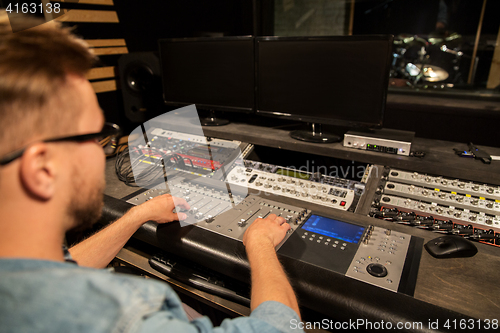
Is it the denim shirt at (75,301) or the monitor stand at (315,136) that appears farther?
the monitor stand at (315,136)

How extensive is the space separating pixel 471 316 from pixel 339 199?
56cm

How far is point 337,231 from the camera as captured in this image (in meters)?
1.03

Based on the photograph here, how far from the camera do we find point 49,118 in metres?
0.46

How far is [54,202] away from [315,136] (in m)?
1.15

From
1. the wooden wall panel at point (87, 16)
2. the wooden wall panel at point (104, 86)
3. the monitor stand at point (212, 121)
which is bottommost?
the monitor stand at point (212, 121)

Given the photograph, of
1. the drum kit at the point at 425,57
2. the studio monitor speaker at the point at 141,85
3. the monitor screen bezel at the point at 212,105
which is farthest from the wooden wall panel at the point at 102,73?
the drum kit at the point at 425,57

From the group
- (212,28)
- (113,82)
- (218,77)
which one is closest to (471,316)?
(218,77)

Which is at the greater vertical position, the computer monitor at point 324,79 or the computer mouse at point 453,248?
the computer monitor at point 324,79

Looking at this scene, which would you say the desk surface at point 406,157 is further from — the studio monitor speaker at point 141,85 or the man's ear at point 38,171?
the man's ear at point 38,171

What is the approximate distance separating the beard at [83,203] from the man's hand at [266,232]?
0.43 metres

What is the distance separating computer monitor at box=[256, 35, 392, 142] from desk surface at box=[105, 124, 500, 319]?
114 mm

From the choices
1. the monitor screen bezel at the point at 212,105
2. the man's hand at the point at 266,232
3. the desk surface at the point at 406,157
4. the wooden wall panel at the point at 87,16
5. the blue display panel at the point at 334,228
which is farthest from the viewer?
the wooden wall panel at the point at 87,16

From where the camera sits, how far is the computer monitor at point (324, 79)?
1.21m

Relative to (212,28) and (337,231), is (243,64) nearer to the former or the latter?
(337,231)
